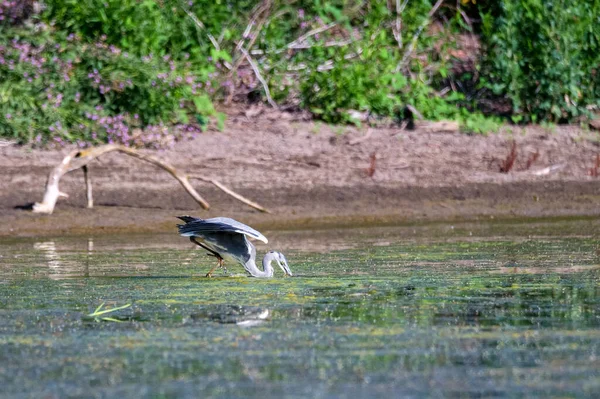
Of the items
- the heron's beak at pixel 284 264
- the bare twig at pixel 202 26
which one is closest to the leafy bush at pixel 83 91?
the bare twig at pixel 202 26

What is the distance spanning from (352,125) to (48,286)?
754 cm

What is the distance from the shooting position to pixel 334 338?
20.1 feet

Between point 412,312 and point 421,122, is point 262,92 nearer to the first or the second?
point 421,122

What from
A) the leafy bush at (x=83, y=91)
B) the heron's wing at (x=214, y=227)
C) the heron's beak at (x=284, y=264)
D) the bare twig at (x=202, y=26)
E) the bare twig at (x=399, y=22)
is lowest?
the heron's beak at (x=284, y=264)

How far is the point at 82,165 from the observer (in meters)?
12.1

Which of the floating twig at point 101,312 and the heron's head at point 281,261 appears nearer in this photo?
the floating twig at point 101,312

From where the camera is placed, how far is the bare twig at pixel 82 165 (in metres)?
12.0

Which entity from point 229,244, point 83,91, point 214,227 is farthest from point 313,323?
point 83,91

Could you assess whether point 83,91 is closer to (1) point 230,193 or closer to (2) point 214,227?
(1) point 230,193

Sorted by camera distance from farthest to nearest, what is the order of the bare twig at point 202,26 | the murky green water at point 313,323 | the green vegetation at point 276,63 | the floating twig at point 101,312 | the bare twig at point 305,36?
1. the bare twig at point 305,36
2. the bare twig at point 202,26
3. the green vegetation at point 276,63
4. the floating twig at point 101,312
5. the murky green water at point 313,323

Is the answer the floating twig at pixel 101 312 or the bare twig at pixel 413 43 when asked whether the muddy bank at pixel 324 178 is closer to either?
the bare twig at pixel 413 43

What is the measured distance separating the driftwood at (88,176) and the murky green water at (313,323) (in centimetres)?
151

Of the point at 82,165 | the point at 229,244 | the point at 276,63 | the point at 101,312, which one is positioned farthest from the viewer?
the point at 276,63

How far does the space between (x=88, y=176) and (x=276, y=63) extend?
3.75m
